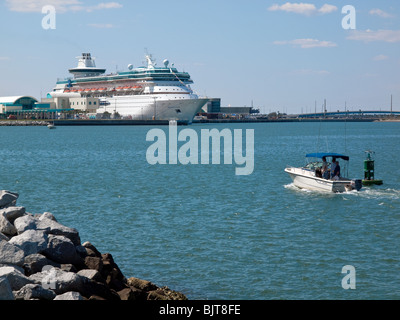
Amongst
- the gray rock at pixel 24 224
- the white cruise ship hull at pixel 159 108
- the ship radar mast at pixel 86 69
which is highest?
the ship radar mast at pixel 86 69

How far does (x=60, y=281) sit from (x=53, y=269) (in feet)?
2.04

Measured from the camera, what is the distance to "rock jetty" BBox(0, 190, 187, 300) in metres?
12.0

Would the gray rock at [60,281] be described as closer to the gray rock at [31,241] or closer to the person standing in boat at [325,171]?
the gray rock at [31,241]

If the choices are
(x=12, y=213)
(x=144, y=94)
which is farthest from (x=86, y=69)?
(x=12, y=213)

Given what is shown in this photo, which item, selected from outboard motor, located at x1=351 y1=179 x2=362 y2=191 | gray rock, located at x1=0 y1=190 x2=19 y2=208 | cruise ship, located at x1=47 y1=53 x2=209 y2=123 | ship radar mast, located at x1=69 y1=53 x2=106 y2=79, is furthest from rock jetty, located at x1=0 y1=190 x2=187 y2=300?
ship radar mast, located at x1=69 y1=53 x2=106 y2=79

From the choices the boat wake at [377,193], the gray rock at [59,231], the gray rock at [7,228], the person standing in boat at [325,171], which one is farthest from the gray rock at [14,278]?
the person standing in boat at [325,171]

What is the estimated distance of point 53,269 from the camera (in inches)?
506

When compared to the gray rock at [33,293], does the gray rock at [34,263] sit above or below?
above

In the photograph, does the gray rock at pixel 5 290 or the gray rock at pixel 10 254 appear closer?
the gray rock at pixel 5 290

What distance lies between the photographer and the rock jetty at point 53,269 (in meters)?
12.0

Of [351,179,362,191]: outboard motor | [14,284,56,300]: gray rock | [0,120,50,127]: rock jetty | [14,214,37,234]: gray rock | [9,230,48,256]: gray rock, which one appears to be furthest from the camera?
[0,120,50,127]: rock jetty

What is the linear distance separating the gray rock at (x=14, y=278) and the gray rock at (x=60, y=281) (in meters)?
0.38

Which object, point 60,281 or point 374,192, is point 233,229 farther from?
point 374,192

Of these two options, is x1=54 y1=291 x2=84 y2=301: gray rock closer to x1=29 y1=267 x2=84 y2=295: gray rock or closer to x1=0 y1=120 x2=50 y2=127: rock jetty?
x1=29 y1=267 x2=84 y2=295: gray rock
